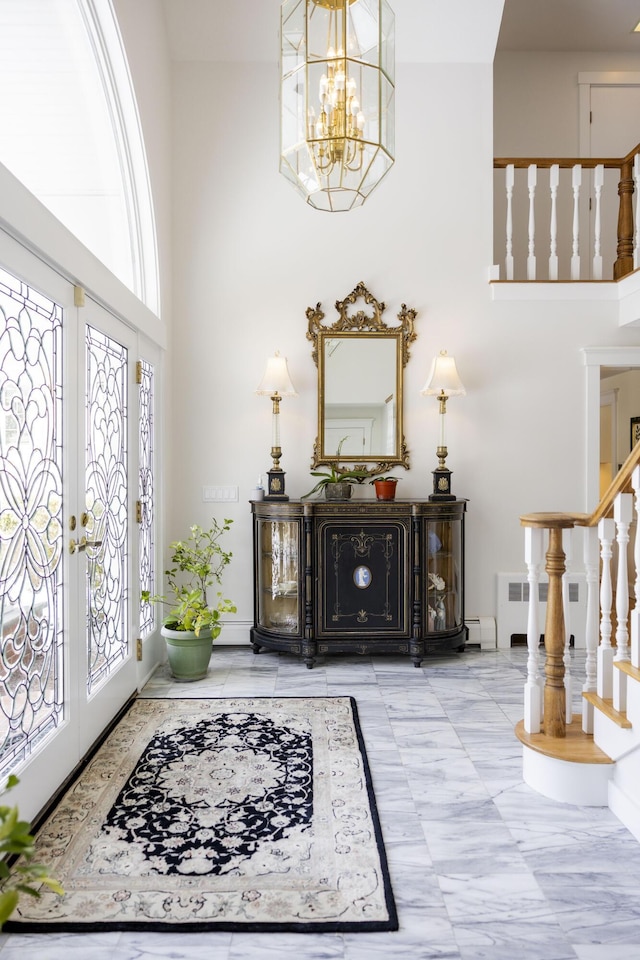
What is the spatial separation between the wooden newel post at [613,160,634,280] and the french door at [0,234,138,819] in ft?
11.0

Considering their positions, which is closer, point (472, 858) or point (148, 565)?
point (472, 858)

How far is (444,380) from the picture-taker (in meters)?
4.53

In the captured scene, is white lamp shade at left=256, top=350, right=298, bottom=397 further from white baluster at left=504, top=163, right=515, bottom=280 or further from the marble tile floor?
the marble tile floor

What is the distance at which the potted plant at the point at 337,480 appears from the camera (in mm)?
4543

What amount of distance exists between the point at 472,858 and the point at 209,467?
10.4 feet

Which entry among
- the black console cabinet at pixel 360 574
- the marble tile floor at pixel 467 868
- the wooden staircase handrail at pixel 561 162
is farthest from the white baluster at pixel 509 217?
the marble tile floor at pixel 467 868

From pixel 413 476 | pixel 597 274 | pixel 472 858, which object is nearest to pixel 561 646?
pixel 472 858

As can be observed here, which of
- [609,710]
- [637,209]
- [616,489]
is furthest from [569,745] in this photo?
[637,209]

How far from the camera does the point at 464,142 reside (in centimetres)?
482

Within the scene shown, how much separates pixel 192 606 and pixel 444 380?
2121 mm

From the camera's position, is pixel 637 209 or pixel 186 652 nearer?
pixel 186 652

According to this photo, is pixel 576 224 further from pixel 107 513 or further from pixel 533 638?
pixel 107 513

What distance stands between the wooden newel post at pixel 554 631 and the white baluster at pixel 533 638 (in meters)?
0.03

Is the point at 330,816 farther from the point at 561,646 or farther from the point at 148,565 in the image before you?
the point at 148,565
